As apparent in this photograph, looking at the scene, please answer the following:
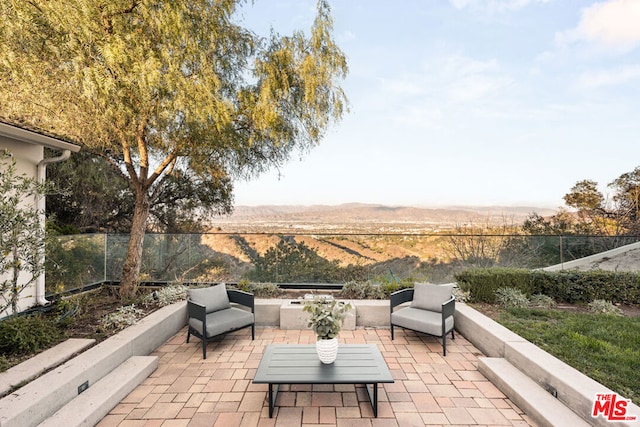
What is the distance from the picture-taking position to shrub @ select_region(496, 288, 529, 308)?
5.32m

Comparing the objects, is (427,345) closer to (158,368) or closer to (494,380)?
(494,380)

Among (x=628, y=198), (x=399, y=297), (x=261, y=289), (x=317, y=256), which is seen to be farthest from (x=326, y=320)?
(x=628, y=198)

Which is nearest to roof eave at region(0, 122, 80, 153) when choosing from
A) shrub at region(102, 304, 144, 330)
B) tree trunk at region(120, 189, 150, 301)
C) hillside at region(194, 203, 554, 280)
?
tree trunk at region(120, 189, 150, 301)

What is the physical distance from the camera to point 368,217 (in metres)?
9.52

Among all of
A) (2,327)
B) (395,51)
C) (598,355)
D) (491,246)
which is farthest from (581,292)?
(2,327)

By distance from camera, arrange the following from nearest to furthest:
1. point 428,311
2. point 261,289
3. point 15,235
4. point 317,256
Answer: point 15,235 < point 428,311 < point 261,289 < point 317,256

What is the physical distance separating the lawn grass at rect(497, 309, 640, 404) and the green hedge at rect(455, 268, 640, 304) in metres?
0.64

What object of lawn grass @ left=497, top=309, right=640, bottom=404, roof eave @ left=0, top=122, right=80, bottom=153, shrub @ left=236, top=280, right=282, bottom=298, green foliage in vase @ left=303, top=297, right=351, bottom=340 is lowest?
shrub @ left=236, top=280, right=282, bottom=298

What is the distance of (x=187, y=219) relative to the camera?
9453mm

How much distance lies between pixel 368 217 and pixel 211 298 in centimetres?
598

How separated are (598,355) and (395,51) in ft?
24.7

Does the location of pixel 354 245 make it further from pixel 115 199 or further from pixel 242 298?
pixel 115 199

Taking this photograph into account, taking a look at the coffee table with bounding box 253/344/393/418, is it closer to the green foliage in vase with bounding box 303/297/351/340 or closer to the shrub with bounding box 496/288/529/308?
the green foliage in vase with bounding box 303/297/351/340

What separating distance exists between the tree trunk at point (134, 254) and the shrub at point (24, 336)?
2001 mm
